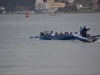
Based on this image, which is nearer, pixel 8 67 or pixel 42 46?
pixel 8 67

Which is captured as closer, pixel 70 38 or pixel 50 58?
pixel 50 58

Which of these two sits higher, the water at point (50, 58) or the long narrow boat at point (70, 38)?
the water at point (50, 58)

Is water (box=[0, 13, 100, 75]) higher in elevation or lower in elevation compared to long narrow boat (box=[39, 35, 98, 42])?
higher

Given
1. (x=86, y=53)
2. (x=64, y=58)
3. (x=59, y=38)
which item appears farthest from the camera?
(x=59, y=38)

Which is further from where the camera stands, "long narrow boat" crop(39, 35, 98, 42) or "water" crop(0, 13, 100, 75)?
"long narrow boat" crop(39, 35, 98, 42)

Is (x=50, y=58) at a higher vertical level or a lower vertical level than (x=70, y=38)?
higher

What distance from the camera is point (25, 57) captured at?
46.1 meters

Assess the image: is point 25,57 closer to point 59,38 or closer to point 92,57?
point 92,57

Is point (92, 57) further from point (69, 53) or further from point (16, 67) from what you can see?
point (16, 67)

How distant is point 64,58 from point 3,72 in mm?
Result: 7159

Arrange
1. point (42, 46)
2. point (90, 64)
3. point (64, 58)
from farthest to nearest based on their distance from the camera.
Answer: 1. point (42, 46)
2. point (64, 58)
3. point (90, 64)

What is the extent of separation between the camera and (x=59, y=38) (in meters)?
60.8

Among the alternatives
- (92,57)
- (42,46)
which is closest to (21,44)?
(42,46)

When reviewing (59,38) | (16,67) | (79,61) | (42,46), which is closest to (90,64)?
(79,61)
